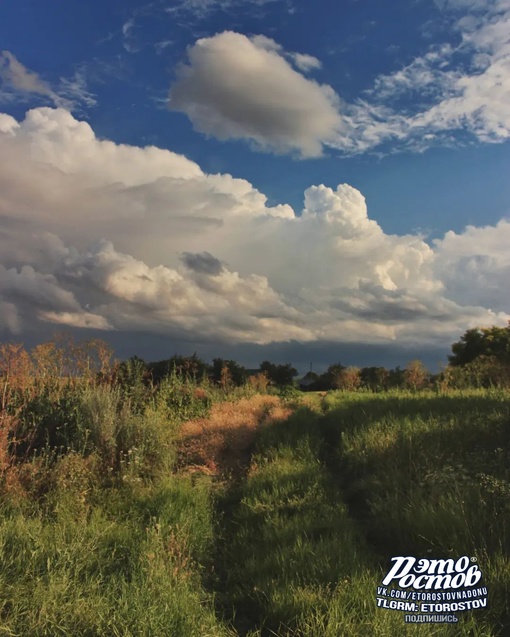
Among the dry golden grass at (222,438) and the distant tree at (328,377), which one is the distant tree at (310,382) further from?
the dry golden grass at (222,438)

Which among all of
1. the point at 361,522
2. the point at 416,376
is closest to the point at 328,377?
the point at 416,376

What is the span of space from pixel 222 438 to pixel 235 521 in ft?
13.8

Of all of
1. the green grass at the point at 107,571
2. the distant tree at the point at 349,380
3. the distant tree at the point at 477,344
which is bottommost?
the green grass at the point at 107,571

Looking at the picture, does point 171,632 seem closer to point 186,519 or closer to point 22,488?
point 186,519

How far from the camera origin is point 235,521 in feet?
20.9

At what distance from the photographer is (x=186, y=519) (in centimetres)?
570

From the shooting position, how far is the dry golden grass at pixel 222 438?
9172 millimetres

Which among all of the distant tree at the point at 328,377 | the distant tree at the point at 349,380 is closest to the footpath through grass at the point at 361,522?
the distant tree at the point at 349,380

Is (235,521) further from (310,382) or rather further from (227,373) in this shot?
(310,382)

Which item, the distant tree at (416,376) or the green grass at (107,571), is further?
the distant tree at (416,376)

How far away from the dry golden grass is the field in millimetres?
57

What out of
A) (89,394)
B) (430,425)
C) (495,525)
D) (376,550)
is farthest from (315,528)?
(89,394)

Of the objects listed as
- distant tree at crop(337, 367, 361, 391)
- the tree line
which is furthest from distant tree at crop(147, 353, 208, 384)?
distant tree at crop(337, 367, 361, 391)

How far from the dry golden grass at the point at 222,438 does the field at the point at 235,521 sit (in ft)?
0.19
